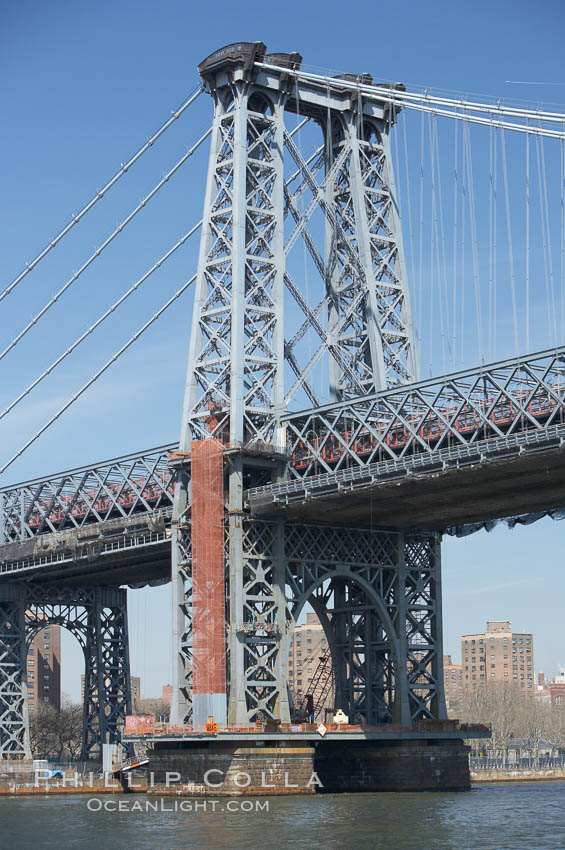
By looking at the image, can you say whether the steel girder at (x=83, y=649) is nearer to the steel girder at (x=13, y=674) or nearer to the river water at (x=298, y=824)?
the steel girder at (x=13, y=674)

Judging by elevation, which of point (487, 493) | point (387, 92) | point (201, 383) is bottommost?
point (487, 493)

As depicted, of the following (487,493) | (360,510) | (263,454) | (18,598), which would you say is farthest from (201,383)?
(18,598)

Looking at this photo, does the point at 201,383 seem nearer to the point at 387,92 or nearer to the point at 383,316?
the point at 383,316

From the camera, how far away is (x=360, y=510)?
89.6 meters

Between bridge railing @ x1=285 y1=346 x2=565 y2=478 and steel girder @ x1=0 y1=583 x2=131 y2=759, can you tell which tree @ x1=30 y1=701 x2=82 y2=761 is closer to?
steel girder @ x1=0 y1=583 x2=131 y2=759

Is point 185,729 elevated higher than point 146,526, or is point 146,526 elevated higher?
point 146,526

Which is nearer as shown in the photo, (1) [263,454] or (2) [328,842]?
(2) [328,842]

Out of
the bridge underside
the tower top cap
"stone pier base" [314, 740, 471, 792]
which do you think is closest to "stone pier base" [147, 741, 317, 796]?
"stone pier base" [314, 740, 471, 792]

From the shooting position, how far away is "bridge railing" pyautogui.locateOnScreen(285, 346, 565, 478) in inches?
3009

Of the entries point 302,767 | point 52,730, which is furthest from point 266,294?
point 52,730

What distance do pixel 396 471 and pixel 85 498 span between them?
37.2 meters

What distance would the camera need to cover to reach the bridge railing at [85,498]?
102 metres

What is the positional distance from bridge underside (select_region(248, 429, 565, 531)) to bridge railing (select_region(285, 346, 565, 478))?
128 cm

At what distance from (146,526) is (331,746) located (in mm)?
20038
